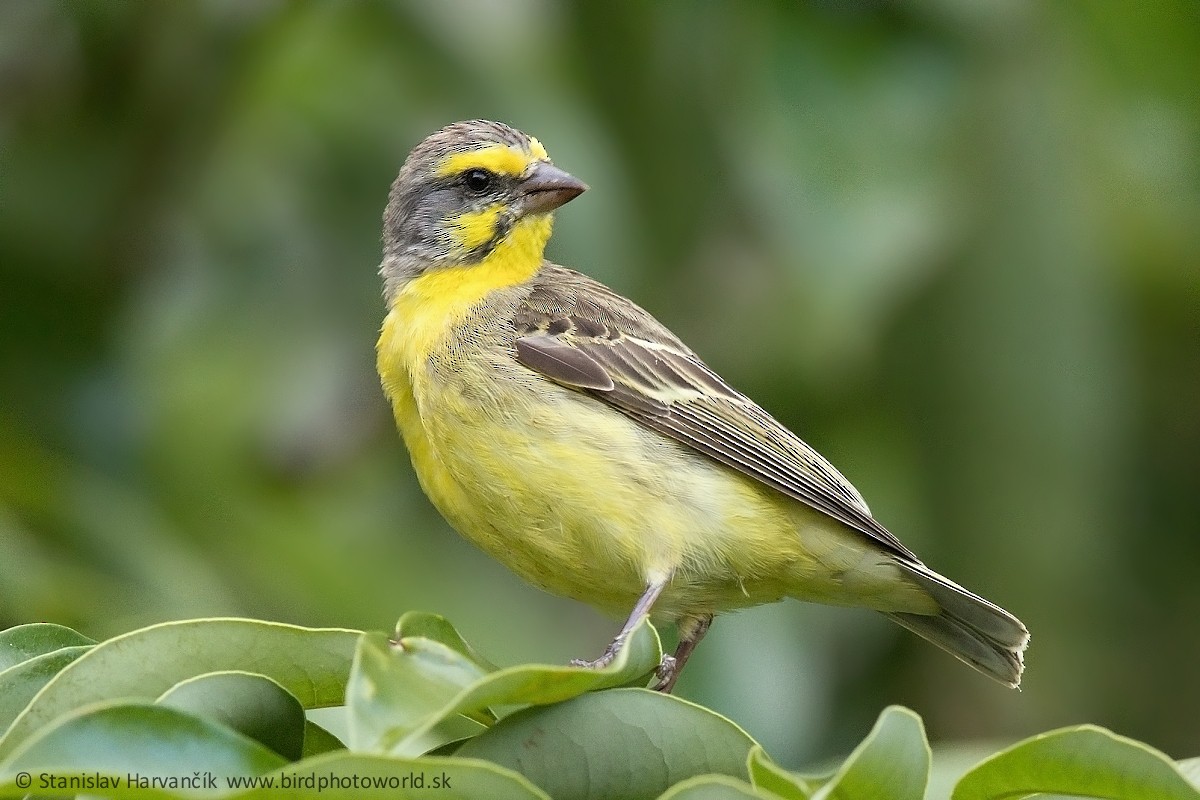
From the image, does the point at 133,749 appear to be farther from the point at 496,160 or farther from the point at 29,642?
the point at 496,160

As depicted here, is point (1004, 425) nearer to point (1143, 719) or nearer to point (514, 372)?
point (514, 372)

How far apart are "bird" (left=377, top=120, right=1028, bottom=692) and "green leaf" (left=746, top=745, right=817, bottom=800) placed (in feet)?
4.91

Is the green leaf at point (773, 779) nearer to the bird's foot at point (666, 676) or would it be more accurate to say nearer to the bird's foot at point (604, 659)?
the bird's foot at point (604, 659)

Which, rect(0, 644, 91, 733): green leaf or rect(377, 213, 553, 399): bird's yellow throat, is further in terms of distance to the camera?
rect(377, 213, 553, 399): bird's yellow throat

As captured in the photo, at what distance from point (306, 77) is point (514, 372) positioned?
211 cm

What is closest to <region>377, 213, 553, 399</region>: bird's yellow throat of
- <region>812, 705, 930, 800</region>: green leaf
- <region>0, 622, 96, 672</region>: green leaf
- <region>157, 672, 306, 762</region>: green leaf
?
<region>0, 622, 96, 672</region>: green leaf

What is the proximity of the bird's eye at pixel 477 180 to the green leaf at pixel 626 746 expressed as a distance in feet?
8.85

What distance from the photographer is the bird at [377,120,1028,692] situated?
160 inches

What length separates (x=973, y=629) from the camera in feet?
14.5

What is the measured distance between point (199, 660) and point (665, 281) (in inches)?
128

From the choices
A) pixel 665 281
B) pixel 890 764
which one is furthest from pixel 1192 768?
pixel 665 281

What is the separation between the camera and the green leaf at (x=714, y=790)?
1.99m

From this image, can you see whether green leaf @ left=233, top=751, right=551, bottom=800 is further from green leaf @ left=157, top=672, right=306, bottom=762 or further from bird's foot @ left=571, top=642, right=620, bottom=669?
bird's foot @ left=571, top=642, right=620, bottom=669

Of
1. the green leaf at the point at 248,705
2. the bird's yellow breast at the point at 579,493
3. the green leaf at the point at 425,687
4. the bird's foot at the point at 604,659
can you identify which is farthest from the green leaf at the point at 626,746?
the bird's yellow breast at the point at 579,493
